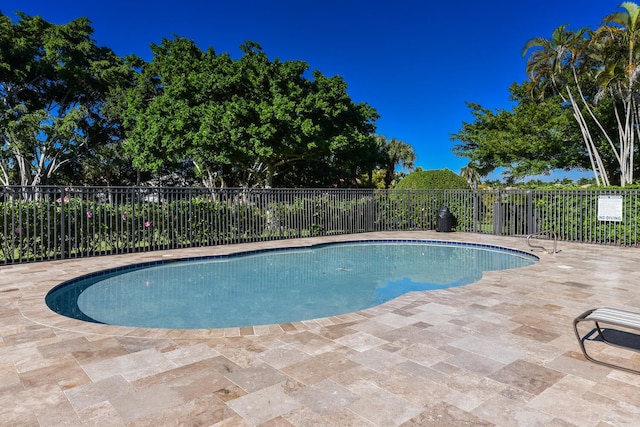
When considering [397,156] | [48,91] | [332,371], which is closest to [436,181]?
[332,371]

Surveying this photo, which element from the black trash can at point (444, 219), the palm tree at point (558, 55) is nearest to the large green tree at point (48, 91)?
the black trash can at point (444, 219)

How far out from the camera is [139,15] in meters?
19.6

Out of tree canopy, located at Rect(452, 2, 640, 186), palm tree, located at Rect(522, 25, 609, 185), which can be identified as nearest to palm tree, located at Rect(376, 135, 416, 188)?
tree canopy, located at Rect(452, 2, 640, 186)

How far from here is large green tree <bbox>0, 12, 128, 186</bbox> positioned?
21672 mm

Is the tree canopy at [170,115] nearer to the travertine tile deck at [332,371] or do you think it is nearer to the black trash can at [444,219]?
the black trash can at [444,219]

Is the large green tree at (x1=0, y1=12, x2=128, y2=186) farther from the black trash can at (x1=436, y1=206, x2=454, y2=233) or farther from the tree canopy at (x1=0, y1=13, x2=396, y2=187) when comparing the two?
the black trash can at (x1=436, y1=206, x2=454, y2=233)

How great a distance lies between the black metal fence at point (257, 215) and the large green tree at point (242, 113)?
143 inches

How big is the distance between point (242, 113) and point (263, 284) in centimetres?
1005

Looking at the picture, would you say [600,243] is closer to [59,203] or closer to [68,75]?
[59,203]

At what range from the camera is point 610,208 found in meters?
11.4

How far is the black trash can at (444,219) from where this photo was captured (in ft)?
49.7

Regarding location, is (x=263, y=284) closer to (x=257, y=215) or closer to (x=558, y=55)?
(x=257, y=215)

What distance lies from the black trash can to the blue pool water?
3.58 meters

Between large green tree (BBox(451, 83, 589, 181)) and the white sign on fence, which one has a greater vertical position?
large green tree (BBox(451, 83, 589, 181))
